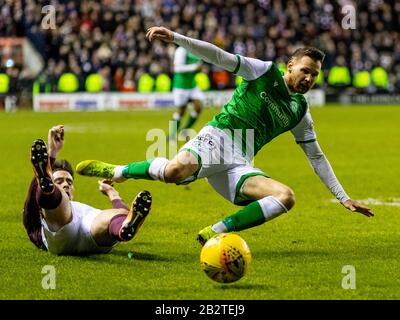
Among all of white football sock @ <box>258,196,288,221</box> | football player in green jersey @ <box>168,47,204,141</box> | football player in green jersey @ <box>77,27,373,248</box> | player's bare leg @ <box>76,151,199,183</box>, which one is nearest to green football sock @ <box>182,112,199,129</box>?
football player in green jersey @ <box>168,47,204,141</box>

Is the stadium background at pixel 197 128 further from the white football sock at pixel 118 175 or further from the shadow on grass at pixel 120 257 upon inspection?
the white football sock at pixel 118 175

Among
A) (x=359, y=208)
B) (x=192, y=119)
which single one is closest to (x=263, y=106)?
(x=359, y=208)

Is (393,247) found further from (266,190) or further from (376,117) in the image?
(376,117)

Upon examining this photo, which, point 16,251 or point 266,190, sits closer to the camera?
point 266,190

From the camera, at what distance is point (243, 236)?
361 inches

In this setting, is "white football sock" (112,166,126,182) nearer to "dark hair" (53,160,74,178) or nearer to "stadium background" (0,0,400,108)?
"dark hair" (53,160,74,178)

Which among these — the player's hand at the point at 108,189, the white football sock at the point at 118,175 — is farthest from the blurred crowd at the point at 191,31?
the white football sock at the point at 118,175

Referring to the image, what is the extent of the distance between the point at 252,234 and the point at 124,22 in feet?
87.1

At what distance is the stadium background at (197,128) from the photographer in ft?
23.3

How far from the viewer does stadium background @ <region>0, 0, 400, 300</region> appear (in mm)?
7098
